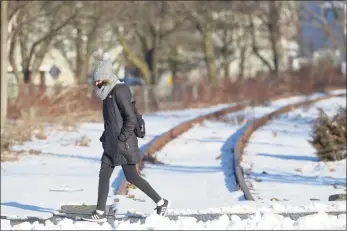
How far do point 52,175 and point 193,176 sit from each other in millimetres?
2365

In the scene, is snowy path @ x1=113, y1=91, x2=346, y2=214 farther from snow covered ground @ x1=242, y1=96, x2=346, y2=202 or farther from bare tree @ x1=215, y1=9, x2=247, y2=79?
bare tree @ x1=215, y1=9, x2=247, y2=79

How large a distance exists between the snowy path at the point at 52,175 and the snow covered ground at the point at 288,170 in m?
2.47

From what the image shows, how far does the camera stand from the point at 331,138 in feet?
61.4

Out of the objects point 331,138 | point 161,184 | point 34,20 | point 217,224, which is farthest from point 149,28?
point 217,224

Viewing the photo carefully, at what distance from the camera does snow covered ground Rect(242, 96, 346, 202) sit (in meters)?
13.4

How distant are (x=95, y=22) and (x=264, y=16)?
81.3 feet

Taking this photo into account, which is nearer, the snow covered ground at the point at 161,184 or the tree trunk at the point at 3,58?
the snow covered ground at the point at 161,184

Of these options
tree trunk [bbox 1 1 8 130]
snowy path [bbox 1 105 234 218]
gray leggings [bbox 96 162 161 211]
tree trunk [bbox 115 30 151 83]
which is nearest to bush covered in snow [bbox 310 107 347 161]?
snowy path [bbox 1 105 234 218]

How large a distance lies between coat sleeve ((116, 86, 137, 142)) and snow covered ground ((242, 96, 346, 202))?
394 centimetres

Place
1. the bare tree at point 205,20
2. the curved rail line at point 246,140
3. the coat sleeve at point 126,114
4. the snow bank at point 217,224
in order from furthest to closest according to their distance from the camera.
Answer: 1. the bare tree at point 205,20
2. the curved rail line at point 246,140
3. the coat sleeve at point 126,114
4. the snow bank at point 217,224

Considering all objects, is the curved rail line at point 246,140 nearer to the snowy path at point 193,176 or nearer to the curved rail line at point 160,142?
the snowy path at point 193,176

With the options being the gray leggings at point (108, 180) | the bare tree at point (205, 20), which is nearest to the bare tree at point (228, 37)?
the bare tree at point (205, 20)

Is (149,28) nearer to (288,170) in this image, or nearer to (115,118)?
(288,170)

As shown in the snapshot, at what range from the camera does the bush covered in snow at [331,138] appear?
18.1 meters
